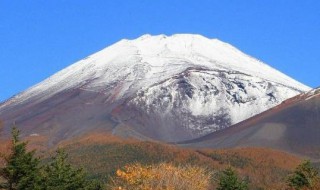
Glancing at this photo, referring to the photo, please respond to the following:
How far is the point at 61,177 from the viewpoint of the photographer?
46750 millimetres

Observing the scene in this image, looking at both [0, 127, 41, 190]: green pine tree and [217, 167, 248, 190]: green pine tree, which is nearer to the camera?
[0, 127, 41, 190]: green pine tree

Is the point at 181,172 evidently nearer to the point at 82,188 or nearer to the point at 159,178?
the point at 159,178

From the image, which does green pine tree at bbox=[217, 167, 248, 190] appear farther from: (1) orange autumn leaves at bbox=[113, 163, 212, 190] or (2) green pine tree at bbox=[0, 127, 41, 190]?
(2) green pine tree at bbox=[0, 127, 41, 190]

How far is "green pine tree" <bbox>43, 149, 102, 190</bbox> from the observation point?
44.3 m

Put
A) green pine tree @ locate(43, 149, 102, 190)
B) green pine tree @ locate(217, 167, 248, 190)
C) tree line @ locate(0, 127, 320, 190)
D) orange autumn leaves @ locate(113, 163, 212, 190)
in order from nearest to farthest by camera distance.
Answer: tree line @ locate(0, 127, 320, 190) → green pine tree @ locate(43, 149, 102, 190) → orange autumn leaves @ locate(113, 163, 212, 190) → green pine tree @ locate(217, 167, 248, 190)

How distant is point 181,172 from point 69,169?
336 inches

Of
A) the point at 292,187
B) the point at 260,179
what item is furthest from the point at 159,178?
the point at 260,179

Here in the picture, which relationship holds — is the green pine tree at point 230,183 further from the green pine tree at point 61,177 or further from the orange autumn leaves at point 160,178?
the green pine tree at point 61,177

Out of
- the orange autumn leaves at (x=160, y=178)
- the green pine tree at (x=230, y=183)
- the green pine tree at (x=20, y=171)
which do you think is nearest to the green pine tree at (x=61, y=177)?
the green pine tree at (x=20, y=171)

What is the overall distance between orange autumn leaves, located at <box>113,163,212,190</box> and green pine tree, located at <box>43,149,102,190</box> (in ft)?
8.39

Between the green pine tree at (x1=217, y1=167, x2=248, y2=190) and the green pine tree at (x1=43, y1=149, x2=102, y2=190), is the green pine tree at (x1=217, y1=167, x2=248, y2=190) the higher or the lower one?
the lower one

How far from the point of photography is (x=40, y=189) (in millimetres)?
38594

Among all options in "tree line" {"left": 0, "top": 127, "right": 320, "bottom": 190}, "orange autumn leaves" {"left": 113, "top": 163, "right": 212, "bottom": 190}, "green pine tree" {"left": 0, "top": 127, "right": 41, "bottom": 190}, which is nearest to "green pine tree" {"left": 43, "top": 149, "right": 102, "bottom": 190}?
"tree line" {"left": 0, "top": 127, "right": 320, "bottom": 190}

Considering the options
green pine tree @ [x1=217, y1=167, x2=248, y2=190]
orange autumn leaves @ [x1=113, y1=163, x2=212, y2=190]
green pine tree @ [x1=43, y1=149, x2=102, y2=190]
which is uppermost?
green pine tree @ [x1=43, y1=149, x2=102, y2=190]
